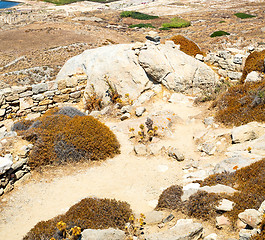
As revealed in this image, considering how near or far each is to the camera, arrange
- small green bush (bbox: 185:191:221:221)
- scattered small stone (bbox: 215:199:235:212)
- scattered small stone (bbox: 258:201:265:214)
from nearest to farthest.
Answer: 1. scattered small stone (bbox: 258:201:265:214)
2. scattered small stone (bbox: 215:199:235:212)
3. small green bush (bbox: 185:191:221:221)

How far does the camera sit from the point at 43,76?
886 inches

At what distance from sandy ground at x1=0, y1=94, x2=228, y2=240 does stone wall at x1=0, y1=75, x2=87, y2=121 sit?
5959mm

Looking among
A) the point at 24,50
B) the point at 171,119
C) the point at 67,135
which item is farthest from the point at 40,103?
the point at 24,50

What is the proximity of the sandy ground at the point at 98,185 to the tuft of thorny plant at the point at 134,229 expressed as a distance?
0.79m

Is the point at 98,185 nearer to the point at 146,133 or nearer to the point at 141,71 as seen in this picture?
the point at 146,133

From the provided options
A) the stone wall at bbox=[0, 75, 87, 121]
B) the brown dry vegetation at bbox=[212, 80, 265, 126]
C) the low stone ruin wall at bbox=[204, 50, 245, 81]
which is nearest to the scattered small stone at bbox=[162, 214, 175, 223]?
the brown dry vegetation at bbox=[212, 80, 265, 126]

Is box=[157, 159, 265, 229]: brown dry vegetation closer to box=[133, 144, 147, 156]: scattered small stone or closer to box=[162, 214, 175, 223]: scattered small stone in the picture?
box=[162, 214, 175, 223]: scattered small stone

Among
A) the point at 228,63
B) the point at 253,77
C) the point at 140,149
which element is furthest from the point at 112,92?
the point at 228,63

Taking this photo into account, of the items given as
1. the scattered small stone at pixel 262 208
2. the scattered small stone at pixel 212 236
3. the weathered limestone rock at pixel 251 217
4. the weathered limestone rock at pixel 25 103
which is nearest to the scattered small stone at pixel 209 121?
the scattered small stone at pixel 262 208

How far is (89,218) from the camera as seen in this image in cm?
626

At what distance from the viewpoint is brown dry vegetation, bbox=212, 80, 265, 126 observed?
10578 mm

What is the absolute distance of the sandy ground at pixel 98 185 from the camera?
7.41m

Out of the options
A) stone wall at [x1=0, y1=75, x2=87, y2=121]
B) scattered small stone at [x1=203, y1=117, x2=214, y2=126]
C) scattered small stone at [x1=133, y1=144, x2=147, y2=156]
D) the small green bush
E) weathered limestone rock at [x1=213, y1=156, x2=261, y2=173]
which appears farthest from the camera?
stone wall at [x1=0, y1=75, x2=87, y2=121]

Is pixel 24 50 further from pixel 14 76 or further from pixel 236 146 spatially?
pixel 236 146
